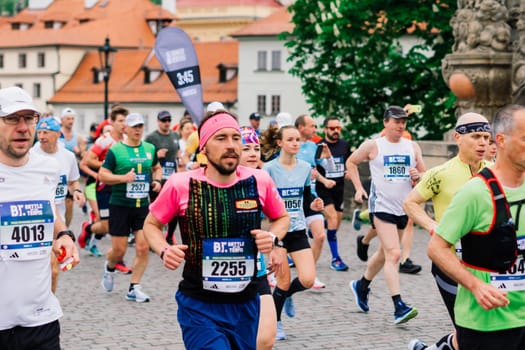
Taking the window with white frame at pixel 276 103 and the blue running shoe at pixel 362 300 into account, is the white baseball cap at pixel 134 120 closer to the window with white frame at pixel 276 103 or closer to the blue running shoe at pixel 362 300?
the blue running shoe at pixel 362 300

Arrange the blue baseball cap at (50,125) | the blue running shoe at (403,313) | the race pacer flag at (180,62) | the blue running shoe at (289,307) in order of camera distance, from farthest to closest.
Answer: the race pacer flag at (180,62), the blue baseball cap at (50,125), the blue running shoe at (289,307), the blue running shoe at (403,313)

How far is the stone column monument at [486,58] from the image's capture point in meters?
19.5

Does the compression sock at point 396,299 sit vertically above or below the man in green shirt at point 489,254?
below

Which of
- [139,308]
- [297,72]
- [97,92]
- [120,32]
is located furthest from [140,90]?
[139,308]

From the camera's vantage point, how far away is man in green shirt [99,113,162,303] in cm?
1270

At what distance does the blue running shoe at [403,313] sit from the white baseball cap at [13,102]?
5115 mm

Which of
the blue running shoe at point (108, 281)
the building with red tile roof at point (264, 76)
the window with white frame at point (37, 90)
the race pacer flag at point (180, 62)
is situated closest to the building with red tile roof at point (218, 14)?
the window with white frame at point (37, 90)

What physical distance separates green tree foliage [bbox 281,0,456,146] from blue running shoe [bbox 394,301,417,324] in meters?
19.1

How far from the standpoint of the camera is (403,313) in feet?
34.0

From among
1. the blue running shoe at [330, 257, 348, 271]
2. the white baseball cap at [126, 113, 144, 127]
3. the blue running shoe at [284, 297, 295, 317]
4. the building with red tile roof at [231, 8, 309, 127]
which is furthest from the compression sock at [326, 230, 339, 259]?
the building with red tile roof at [231, 8, 309, 127]

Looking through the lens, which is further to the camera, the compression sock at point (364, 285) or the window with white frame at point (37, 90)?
the window with white frame at point (37, 90)

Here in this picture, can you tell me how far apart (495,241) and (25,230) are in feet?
8.43

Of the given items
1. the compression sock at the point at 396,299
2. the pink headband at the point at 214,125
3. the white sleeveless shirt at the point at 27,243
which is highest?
the pink headband at the point at 214,125

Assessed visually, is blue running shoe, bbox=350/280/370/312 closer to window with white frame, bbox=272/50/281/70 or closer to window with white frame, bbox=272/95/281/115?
window with white frame, bbox=272/50/281/70
